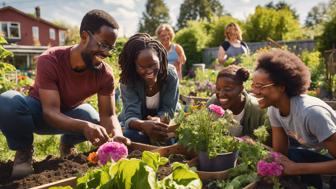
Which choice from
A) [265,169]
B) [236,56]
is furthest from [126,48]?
[236,56]

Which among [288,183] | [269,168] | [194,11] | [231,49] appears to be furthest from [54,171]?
[194,11]

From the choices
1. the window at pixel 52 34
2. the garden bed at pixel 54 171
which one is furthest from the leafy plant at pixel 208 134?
the window at pixel 52 34

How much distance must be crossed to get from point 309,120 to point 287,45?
13141 mm

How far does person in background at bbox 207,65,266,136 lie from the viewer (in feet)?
9.97

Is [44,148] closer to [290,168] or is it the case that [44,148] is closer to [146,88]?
[146,88]

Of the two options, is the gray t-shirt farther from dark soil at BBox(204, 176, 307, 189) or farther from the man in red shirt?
the man in red shirt

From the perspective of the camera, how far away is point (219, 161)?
7.91 ft

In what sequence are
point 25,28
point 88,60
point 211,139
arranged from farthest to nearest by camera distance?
point 25,28, point 88,60, point 211,139

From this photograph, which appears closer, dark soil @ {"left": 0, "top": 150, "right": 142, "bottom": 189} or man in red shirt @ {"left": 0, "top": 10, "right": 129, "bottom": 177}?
dark soil @ {"left": 0, "top": 150, "right": 142, "bottom": 189}

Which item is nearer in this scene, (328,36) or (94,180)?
(94,180)

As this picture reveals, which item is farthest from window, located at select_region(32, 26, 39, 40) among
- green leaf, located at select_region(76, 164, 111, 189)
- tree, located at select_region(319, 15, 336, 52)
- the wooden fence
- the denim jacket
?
green leaf, located at select_region(76, 164, 111, 189)

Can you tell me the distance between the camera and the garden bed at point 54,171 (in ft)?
7.55

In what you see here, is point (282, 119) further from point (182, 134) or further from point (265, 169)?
point (182, 134)

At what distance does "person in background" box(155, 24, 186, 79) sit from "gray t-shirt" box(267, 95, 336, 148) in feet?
13.9
